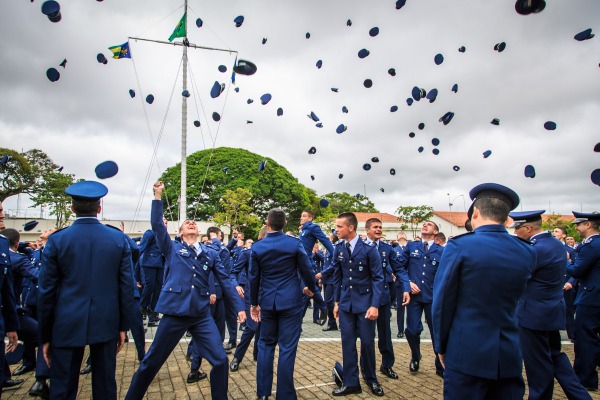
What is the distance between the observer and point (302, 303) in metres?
4.82

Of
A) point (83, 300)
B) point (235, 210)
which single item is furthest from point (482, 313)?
point (235, 210)

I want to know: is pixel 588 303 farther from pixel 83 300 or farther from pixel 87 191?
pixel 87 191

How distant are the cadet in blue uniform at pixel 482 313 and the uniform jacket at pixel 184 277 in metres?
2.60

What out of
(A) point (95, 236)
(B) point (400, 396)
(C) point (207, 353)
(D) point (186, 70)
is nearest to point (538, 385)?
(B) point (400, 396)

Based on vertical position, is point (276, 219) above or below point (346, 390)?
above

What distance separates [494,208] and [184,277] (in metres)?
3.29

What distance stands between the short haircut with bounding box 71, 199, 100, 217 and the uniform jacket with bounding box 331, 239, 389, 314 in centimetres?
318

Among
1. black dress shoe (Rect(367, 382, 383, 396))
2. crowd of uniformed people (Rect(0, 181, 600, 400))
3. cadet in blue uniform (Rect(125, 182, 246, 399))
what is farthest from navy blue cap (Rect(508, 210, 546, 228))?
cadet in blue uniform (Rect(125, 182, 246, 399))

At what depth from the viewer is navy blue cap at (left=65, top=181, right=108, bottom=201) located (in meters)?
Result: 3.64

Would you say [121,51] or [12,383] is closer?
[12,383]

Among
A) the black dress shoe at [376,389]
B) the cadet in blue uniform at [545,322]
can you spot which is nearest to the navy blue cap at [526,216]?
the cadet in blue uniform at [545,322]

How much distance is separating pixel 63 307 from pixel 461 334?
3.34 m

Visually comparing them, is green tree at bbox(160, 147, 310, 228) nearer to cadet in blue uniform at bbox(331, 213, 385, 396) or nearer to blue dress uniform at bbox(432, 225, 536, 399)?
cadet in blue uniform at bbox(331, 213, 385, 396)

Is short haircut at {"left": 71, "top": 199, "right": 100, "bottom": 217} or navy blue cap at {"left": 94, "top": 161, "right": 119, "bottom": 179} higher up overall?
navy blue cap at {"left": 94, "top": 161, "right": 119, "bottom": 179}
